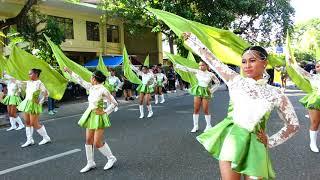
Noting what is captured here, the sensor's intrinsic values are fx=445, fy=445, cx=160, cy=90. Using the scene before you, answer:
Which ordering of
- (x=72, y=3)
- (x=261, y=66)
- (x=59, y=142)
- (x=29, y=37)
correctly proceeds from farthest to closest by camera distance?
(x=72, y=3) < (x=29, y=37) < (x=59, y=142) < (x=261, y=66)

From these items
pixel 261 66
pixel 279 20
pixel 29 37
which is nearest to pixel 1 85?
pixel 29 37

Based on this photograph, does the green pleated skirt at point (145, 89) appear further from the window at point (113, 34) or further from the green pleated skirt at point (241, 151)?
the window at point (113, 34)

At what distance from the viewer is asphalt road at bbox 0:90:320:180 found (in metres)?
6.54

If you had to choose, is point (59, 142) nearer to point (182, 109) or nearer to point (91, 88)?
point (91, 88)

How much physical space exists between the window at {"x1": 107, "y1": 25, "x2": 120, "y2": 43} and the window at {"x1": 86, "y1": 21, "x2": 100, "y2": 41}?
1.15m

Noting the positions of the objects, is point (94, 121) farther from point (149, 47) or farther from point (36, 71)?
point (149, 47)

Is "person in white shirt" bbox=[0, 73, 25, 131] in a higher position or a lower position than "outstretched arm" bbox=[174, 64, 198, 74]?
lower

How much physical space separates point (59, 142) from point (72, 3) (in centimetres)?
1648

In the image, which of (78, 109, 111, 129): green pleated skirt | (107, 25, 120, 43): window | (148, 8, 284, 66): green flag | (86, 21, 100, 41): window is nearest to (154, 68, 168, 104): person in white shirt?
(86, 21, 100, 41): window

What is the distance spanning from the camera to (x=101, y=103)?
7004 mm

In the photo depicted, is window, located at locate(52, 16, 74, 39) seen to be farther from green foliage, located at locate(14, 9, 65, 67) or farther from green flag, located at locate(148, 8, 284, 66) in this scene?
green flag, located at locate(148, 8, 284, 66)

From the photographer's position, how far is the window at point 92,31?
91.8ft

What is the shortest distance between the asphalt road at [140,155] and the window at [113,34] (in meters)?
18.1

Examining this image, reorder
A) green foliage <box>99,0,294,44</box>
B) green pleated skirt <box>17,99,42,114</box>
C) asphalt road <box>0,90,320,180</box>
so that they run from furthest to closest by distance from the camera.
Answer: green foliage <box>99,0,294,44</box> → green pleated skirt <box>17,99,42,114</box> → asphalt road <box>0,90,320,180</box>
